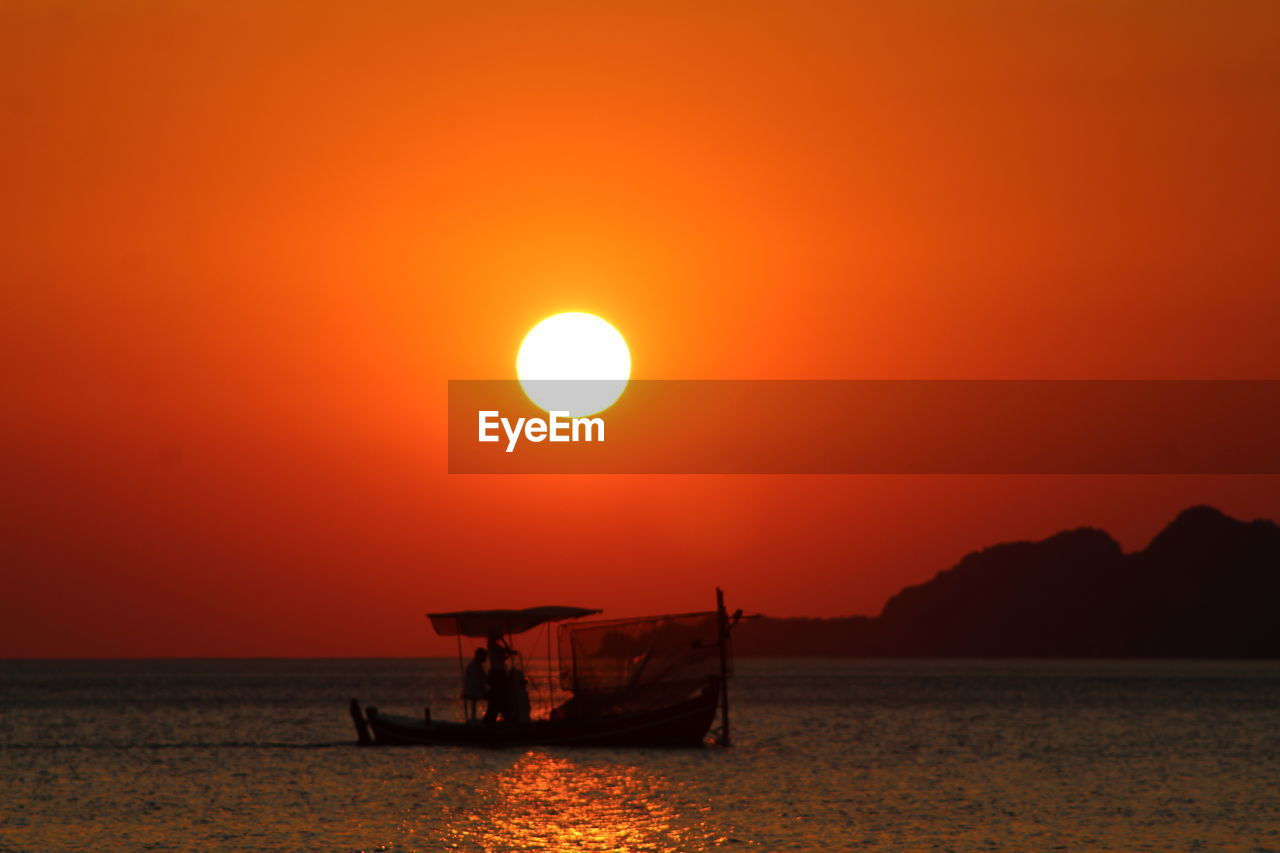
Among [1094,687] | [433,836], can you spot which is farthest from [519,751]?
[1094,687]

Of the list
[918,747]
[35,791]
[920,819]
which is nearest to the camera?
[920,819]

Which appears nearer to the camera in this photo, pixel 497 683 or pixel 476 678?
pixel 476 678

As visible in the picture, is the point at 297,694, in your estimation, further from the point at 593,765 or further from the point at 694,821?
the point at 694,821

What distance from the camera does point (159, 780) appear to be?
57875 mm

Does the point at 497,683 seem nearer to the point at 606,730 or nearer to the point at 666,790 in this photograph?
the point at 606,730

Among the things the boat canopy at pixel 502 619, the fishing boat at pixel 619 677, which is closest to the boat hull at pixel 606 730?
the fishing boat at pixel 619 677

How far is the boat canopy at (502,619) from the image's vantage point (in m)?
58.2

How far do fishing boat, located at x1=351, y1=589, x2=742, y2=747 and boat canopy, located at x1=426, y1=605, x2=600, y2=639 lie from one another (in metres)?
0.04

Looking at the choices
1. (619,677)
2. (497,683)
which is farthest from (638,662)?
(497,683)

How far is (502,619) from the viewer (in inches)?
2311

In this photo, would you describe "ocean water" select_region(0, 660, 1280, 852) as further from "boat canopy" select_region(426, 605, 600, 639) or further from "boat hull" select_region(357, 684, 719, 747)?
"boat canopy" select_region(426, 605, 600, 639)

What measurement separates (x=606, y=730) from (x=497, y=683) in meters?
4.74

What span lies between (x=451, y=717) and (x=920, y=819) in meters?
76.5

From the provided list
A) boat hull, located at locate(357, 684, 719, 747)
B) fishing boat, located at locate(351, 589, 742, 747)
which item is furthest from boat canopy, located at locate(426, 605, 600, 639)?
boat hull, located at locate(357, 684, 719, 747)
